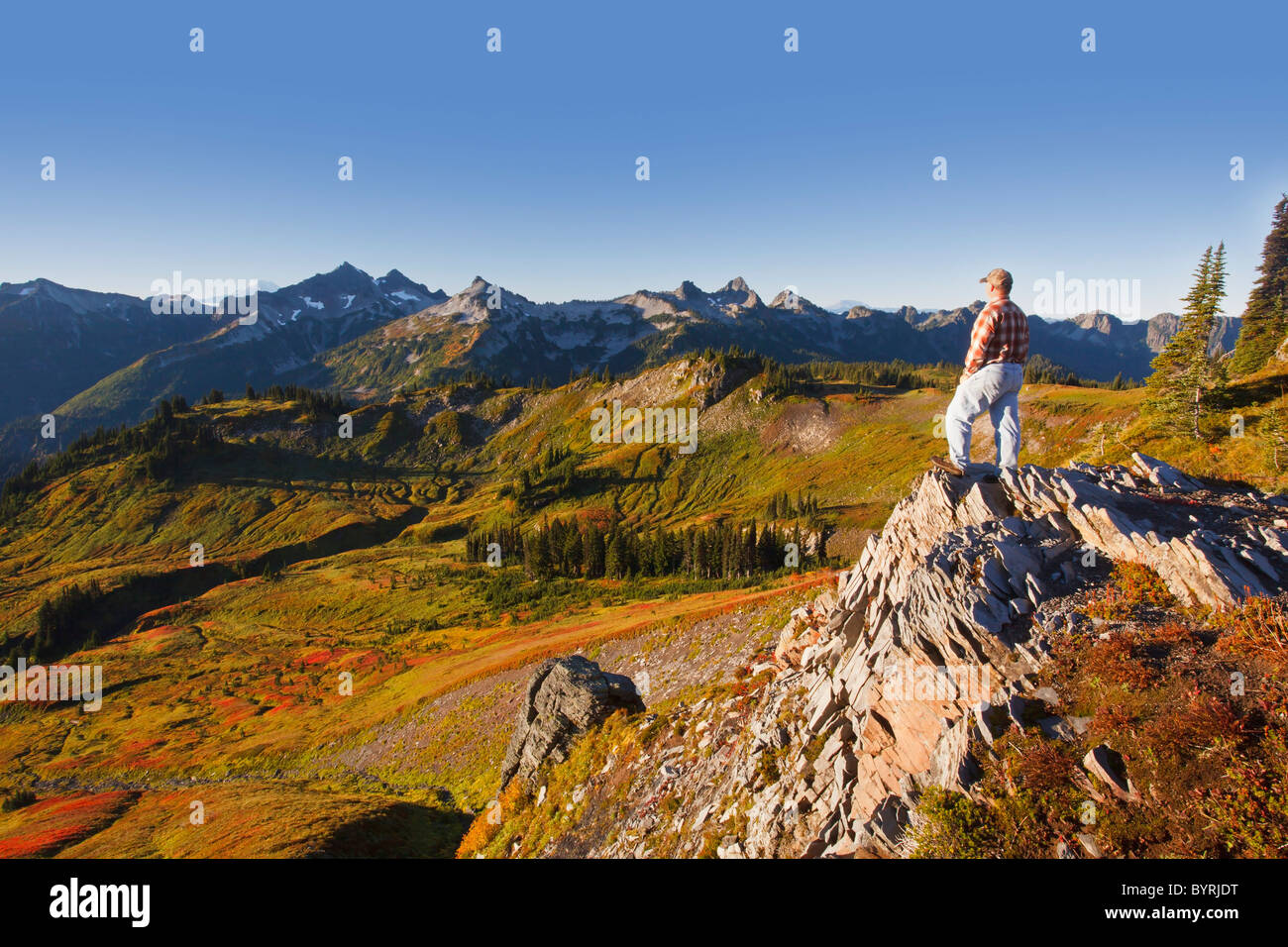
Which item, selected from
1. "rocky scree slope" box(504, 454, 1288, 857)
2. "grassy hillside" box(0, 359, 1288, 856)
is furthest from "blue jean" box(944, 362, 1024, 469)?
"grassy hillside" box(0, 359, 1288, 856)

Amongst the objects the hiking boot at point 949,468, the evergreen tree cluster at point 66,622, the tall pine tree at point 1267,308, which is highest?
the tall pine tree at point 1267,308

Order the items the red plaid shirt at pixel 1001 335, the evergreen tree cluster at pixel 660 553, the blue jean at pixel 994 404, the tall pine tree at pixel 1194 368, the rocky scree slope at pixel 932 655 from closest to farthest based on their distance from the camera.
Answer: the rocky scree slope at pixel 932 655 → the red plaid shirt at pixel 1001 335 → the blue jean at pixel 994 404 → the tall pine tree at pixel 1194 368 → the evergreen tree cluster at pixel 660 553

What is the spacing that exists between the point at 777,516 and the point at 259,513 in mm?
164703

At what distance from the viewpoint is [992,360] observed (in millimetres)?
13984

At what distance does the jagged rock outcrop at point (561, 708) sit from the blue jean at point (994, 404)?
17.5 m

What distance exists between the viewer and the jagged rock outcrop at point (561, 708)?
2428 centimetres

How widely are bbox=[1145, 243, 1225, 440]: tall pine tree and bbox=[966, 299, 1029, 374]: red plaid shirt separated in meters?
47.2

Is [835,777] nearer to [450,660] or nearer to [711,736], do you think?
[711,736]

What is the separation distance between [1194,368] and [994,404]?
49.4 metres

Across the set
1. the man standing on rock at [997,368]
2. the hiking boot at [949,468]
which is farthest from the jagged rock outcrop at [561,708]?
the man standing on rock at [997,368]

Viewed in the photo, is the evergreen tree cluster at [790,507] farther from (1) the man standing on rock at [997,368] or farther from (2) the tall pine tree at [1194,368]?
(1) the man standing on rock at [997,368]

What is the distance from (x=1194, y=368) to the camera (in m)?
46.2
